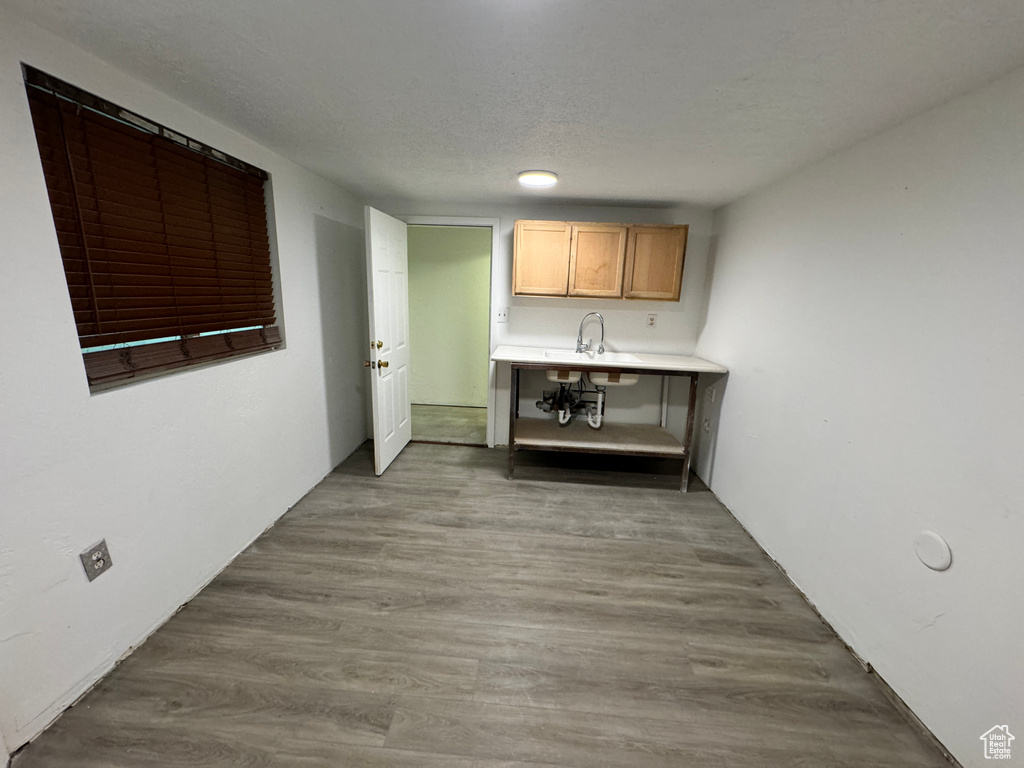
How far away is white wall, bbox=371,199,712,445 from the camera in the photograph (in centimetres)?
315

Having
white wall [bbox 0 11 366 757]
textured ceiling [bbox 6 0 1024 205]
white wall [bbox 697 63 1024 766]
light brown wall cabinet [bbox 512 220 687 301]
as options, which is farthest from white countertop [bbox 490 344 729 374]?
white wall [bbox 0 11 366 757]

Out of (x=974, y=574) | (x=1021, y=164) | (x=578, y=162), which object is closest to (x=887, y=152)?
(x=1021, y=164)

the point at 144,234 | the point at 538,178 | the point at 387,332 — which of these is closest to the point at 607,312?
the point at 538,178

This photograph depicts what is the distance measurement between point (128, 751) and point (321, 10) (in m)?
2.19

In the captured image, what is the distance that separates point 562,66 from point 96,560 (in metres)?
2.26

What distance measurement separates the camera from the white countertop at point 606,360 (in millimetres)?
2744

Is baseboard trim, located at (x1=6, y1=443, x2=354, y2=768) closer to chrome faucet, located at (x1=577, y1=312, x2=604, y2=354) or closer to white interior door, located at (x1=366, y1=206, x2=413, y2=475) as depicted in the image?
white interior door, located at (x1=366, y1=206, x2=413, y2=475)

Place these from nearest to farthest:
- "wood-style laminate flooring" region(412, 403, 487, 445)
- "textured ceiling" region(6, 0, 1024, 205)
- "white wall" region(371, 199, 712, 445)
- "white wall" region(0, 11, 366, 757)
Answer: "textured ceiling" region(6, 0, 1024, 205), "white wall" region(0, 11, 366, 757), "white wall" region(371, 199, 712, 445), "wood-style laminate flooring" region(412, 403, 487, 445)

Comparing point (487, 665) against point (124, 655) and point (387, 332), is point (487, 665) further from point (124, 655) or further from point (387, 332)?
point (387, 332)

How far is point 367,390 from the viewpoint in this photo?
359cm

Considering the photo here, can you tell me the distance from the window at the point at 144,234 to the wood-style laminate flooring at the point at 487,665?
1.10 meters

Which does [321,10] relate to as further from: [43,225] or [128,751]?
[128,751]

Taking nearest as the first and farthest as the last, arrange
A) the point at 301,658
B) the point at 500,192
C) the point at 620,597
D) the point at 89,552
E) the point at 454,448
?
1. the point at 89,552
2. the point at 301,658
3. the point at 620,597
4. the point at 500,192
5. the point at 454,448

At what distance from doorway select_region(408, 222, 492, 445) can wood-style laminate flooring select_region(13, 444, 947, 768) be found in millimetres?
2059
